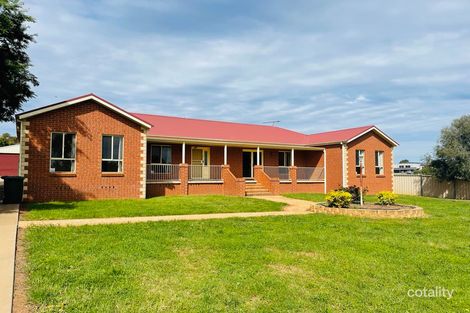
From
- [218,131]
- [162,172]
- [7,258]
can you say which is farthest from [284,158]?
[7,258]

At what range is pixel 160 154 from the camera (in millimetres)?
20875

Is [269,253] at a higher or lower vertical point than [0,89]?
lower

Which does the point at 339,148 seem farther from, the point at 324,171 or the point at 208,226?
the point at 208,226

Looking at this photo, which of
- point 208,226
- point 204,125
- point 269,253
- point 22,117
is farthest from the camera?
point 204,125

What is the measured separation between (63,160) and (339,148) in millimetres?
17645

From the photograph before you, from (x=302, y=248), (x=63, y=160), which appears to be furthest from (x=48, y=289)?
(x=63, y=160)

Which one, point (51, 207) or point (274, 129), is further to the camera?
point (274, 129)

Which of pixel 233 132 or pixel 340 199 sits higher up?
pixel 233 132

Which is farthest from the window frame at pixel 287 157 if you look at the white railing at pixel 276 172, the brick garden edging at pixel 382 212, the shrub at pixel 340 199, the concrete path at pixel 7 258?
the concrete path at pixel 7 258

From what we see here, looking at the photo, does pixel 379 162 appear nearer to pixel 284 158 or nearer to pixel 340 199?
pixel 284 158

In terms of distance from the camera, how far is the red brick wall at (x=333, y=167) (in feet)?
78.7

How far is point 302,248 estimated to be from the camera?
23.3 ft

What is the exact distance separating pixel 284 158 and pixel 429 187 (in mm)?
11692

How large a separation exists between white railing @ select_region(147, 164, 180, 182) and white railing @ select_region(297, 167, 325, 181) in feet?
28.9
